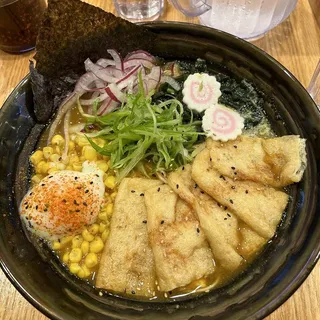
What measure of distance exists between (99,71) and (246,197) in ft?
3.88

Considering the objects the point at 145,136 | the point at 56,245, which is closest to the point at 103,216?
the point at 56,245

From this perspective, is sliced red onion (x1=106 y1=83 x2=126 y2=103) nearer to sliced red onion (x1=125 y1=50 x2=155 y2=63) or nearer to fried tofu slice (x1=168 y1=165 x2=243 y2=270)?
sliced red onion (x1=125 y1=50 x2=155 y2=63)

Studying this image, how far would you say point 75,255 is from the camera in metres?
1.82

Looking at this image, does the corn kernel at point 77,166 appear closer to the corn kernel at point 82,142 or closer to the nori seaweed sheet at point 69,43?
the corn kernel at point 82,142

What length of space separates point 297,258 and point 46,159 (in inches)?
56.5

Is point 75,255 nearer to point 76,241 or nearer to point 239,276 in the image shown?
point 76,241

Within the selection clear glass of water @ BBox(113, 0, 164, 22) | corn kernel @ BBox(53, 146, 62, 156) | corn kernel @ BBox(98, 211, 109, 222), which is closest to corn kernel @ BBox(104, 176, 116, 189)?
corn kernel @ BBox(98, 211, 109, 222)

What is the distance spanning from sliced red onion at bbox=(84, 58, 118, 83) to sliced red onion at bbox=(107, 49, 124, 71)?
8 centimetres

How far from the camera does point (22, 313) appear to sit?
186cm

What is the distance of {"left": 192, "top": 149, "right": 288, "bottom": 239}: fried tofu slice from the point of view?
1772 mm

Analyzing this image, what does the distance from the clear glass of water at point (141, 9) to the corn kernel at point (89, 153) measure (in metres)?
1.38

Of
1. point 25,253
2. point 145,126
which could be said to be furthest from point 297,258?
point 25,253

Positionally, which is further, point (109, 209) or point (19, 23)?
point (19, 23)

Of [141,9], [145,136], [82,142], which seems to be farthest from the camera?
[141,9]
